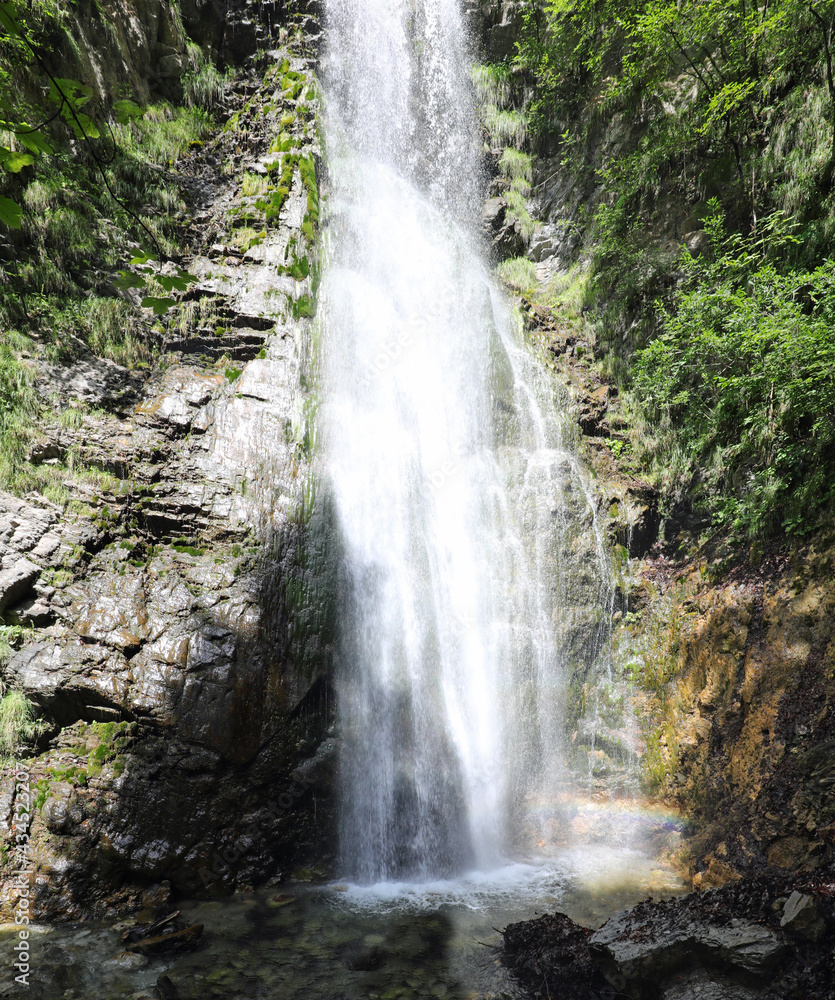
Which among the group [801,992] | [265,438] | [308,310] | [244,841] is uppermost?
[308,310]

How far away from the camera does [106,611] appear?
18.9 feet

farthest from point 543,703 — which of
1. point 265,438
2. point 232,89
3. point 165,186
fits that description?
point 232,89

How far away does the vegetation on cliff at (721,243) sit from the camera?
598cm

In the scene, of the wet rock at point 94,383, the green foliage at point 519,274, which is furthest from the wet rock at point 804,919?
the green foliage at point 519,274

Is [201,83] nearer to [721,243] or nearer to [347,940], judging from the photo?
[721,243]

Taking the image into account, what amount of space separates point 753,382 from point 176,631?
6.65m

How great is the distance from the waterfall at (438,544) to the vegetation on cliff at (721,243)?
5.71 ft

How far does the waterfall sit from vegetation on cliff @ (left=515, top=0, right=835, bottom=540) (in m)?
1.74

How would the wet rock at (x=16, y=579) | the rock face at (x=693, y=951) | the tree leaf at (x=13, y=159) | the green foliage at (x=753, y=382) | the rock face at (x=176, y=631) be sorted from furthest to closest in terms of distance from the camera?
the green foliage at (x=753, y=382)
the wet rock at (x=16, y=579)
the rock face at (x=176, y=631)
the rock face at (x=693, y=951)
the tree leaf at (x=13, y=159)

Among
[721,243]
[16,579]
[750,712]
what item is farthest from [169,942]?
[721,243]

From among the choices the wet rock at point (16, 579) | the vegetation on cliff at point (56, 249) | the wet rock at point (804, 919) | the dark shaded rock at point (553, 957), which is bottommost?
the dark shaded rock at point (553, 957)

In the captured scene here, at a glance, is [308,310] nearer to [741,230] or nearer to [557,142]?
[741,230]

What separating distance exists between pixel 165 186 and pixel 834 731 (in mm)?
11222

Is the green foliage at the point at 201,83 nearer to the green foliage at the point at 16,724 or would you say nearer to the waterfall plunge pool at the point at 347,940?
the green foliage at the point at 16,724
